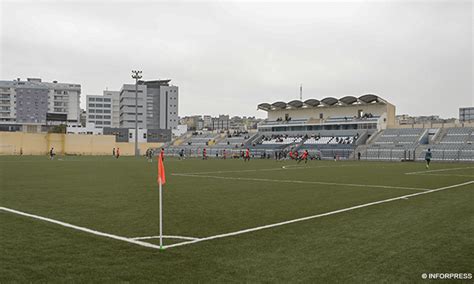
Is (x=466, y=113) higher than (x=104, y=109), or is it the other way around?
(x=104, y=109)

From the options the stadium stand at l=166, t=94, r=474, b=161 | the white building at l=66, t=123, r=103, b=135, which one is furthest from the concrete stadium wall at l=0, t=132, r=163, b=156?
the white building at l=66, t=123, r=103, b=135

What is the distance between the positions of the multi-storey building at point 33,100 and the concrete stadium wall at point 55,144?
3115 inches

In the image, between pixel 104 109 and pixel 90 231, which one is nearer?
pixel 90 231

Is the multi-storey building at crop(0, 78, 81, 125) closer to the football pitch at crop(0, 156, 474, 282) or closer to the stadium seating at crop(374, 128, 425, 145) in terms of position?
the stadium seating at crop(374, 128, 425, 145)

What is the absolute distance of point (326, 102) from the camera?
80625 mm

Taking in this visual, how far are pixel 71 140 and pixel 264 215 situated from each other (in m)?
73.2

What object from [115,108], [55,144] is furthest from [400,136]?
[115,108]

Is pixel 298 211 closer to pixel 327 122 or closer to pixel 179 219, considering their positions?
pixel 179 219

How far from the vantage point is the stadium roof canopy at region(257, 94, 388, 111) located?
7481 cm

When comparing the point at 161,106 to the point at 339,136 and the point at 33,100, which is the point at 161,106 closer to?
the point at 33,100

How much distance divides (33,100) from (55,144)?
89.5 meters

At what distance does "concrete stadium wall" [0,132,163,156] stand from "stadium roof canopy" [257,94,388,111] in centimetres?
3313

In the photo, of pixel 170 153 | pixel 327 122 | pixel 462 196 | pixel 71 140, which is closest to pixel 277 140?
pixel 327 122

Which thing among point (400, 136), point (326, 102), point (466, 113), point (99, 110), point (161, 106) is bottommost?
point (400, 136)
